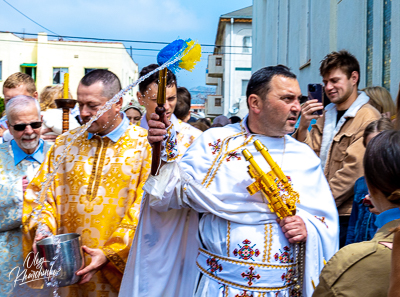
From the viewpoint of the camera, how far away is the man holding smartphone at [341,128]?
13.0ft

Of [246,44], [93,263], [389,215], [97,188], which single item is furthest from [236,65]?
[389,215]

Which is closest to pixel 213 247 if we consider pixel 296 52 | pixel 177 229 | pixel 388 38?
pixel 177 229

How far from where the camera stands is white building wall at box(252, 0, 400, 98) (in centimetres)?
627

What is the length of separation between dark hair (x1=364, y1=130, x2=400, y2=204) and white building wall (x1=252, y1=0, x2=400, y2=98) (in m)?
4.28

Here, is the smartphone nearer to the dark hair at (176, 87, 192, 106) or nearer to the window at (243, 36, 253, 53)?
the dark hair at (176, 87, 192, 106)

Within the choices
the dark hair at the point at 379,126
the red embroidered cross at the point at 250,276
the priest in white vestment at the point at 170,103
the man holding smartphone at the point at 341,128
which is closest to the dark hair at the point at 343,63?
the man holding smartphone at the point at 341,128

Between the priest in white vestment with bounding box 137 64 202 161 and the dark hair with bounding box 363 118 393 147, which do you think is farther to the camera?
the priest in white vestment with bounding box 137 64 202 161

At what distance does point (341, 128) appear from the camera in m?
4.35

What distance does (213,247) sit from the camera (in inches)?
107

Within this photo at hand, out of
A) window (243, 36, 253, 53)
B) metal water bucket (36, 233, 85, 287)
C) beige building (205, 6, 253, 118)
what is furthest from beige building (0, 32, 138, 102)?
metal water bucket (36, 233, 85, 287)

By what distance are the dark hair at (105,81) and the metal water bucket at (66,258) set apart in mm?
1071

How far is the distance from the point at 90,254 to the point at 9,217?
1032 millimetres

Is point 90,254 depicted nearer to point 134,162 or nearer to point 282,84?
point 134,162

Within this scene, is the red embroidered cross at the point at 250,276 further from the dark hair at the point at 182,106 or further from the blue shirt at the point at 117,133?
the dark hair at the point at 182,106
